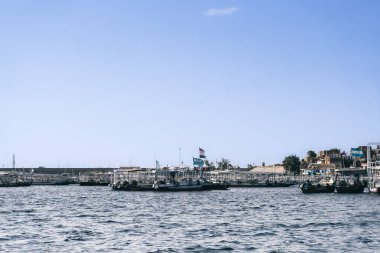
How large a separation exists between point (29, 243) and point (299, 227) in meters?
26.3

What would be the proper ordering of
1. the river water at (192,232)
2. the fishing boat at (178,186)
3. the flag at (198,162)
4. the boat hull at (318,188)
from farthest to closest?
the flag at (198,162) → the fishing boat at (178,186) → the boat hull at (318,188) → the river water at (192,232)

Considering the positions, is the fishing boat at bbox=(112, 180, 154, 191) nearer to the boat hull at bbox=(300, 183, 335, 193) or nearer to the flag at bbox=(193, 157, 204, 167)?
the flag at bbox=(193, 157, 204, 167)

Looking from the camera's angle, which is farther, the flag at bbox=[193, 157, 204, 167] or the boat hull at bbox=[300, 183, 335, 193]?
the flag at bbox=[193, 157, 204, 167]

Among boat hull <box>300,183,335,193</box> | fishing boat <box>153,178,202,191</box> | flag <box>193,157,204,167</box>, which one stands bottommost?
boat hull <box>300,183,335,193</box>

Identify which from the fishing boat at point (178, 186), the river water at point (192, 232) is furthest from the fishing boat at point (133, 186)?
the river water at point (192, 232)

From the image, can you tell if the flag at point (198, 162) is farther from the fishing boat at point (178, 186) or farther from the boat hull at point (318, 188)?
the boat hull at point (318, 188)

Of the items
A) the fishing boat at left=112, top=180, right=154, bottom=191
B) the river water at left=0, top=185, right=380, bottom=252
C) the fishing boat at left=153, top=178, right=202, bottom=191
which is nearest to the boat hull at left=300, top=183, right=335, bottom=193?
the fishing boat at left=153, top=178, right=202, bottom=191

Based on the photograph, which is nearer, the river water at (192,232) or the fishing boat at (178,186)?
the river water at (192,232)

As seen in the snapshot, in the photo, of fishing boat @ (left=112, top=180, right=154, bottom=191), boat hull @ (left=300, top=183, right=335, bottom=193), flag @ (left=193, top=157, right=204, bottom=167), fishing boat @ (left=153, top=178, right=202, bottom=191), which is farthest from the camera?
flag @ (left=193, top=157, right=204, bottom=167)

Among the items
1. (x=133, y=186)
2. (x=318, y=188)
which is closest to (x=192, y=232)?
(x=318, y=188)

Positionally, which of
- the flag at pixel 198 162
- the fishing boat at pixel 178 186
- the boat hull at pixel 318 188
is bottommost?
the boat hull at pixel 318 188

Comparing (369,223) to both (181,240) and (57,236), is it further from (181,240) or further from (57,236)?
(57,236)

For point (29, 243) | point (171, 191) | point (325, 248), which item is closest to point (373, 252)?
point (325, 248)

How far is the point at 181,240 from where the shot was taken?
157 feet
